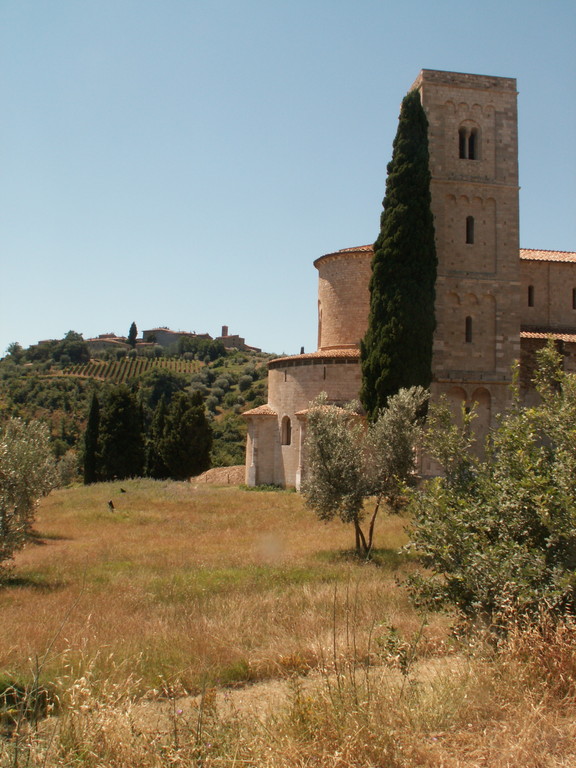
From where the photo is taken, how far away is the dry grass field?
4.35 metres

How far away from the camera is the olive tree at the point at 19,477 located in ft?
33.5

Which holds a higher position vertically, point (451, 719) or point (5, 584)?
point (451, 719)

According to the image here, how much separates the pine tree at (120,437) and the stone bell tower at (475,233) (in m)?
21.5

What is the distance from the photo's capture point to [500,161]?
26.5 m

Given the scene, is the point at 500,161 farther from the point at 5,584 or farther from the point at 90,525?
the point at 5,584

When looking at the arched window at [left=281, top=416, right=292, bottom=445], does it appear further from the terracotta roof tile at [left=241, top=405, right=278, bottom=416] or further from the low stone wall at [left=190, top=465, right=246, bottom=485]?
the low stone wall at [left=190, top=465, right=246, bottom=485]

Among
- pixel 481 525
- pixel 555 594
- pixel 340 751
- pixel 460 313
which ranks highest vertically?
pixel 460 313

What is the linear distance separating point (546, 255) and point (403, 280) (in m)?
9.79

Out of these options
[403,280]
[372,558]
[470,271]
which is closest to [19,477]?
[372,558]

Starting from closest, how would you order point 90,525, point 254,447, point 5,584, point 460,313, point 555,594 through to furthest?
point 555,594
point 5,584
point 90,525
point 460,313
point 254,447

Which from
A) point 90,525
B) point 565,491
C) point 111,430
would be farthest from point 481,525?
point 111,430

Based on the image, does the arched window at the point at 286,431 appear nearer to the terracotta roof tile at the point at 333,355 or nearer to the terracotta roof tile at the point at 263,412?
the terracotta roof tile at the point at 263,412

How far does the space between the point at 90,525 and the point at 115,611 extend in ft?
39.6

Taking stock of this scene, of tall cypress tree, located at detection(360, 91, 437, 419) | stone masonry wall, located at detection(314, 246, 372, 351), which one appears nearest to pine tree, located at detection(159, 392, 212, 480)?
stone masonry wall, located at detection(314, 246, 372, 351)
